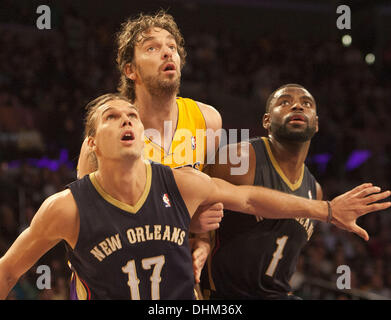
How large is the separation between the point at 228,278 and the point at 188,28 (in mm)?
7034

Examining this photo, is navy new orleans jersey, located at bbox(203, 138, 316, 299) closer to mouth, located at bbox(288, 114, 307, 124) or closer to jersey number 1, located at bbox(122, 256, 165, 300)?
mouth, located at bbox(288, 114, 307, 124)

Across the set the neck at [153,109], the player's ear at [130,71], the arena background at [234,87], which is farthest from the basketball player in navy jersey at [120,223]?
the arena background at [234,87]

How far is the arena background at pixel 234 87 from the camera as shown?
21.0 feet

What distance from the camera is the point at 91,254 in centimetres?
271

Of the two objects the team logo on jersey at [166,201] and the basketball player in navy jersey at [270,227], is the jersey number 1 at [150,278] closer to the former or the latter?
the team logo on jersey at [166,201]

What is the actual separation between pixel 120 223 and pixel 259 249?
3.65ft

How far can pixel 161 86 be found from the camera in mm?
3471

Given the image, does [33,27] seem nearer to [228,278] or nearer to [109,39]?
[109,39]

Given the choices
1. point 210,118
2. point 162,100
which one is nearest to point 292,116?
point 210,118

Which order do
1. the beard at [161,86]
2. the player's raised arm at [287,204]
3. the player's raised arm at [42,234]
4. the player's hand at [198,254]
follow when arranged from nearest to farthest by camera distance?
the player's raised arm at [42,234]
the player's hand at [198,254]
the player's raised arm at [287,204]
the beard at [161,86]

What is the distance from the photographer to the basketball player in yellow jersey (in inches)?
137

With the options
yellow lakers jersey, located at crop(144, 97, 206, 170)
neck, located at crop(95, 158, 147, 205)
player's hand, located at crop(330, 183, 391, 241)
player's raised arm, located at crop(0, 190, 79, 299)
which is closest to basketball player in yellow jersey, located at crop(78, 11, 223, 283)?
yellow lakers jersey, located at crop(144, 97, 206, 170)
